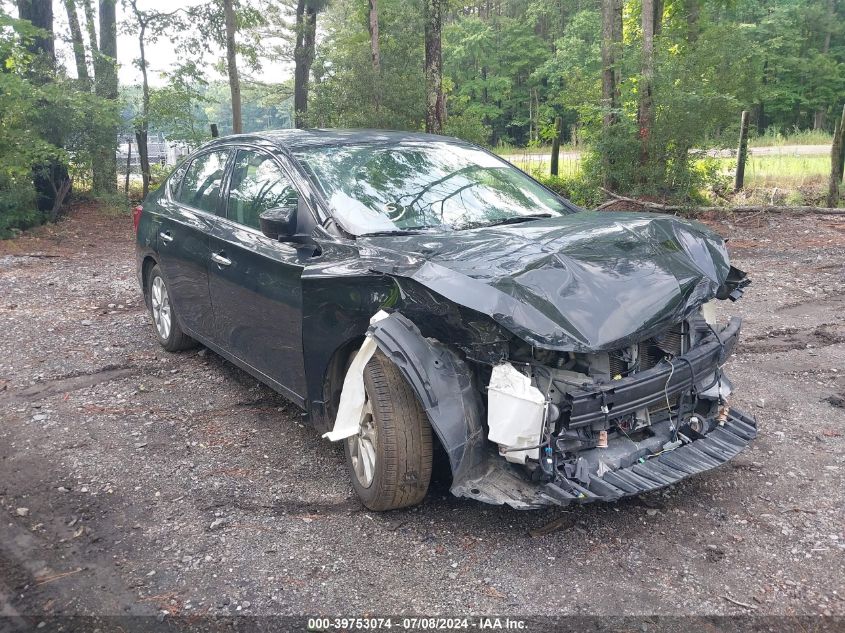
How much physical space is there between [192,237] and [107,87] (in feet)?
41.2

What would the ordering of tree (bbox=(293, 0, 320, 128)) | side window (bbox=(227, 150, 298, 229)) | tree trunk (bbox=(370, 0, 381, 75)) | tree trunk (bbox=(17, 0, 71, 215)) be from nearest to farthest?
side window (bbox=(227, 150, 298, 229)) → tree trunk (bbox=(17, 0, 71, 215)) → tree trunk (bbox=(370, 0, 381, 75)) → tree (bbox=(293, 0, 320, 128))

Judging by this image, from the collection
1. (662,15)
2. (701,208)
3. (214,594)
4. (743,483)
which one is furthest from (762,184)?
(214,594)

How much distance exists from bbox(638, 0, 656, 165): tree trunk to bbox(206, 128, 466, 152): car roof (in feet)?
26.6

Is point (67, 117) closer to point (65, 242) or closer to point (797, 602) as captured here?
point (65, 242)

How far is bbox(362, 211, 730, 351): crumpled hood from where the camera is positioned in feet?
9.59

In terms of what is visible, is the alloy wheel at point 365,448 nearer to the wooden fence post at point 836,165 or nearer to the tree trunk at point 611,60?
the tree trunk at point 611,60

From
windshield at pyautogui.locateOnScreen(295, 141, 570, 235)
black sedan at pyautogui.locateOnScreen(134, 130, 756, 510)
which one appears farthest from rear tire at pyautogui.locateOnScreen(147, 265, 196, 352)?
windshield at pyautogui.locateOnScreen(295, 141, 570, 235)

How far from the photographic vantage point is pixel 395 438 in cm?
324

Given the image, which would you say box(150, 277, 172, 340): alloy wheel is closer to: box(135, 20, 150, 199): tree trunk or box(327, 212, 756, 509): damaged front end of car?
box(327, 212, 756, 509): damaged front end of car

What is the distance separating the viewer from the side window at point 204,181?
5086 millimetres

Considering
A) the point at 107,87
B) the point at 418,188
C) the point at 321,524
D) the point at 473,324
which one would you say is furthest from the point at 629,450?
the point at 107,87

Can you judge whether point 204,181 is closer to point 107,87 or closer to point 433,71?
point 433,71

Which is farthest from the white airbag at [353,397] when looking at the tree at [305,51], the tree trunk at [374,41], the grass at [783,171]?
the tree at [305,51]

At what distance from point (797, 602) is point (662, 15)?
1553 cm
